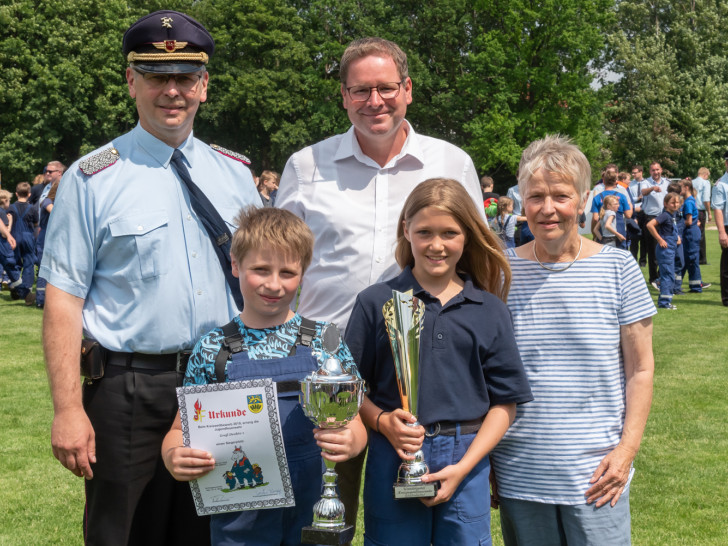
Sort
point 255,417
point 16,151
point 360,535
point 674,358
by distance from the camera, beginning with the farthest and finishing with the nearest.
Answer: point 16,151, point 674,358, point 360,535, point 255,417

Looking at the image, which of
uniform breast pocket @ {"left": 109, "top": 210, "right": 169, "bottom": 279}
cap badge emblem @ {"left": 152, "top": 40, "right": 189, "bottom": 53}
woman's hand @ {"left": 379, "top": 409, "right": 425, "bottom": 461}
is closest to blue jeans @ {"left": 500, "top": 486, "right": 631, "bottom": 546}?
woman's hand @ {"left": 379, "top": 409, "right": 425, "bottom": 461}

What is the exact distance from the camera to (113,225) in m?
2.90

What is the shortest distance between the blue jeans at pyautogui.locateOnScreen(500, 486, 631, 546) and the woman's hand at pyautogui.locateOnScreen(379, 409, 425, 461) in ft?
1.79

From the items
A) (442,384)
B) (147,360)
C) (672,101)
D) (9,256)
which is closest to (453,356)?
(442,384)

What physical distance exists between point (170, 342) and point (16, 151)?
124ft

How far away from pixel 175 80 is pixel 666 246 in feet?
37.6

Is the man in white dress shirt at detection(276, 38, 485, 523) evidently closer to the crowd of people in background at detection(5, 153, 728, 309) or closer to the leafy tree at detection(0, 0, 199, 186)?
the crowd of people in background at detection(5, 153, 728, 309)

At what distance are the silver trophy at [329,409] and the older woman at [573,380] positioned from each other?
666 mm

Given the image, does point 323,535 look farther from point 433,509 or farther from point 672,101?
point 672,101

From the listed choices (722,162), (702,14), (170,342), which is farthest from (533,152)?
(702,14)

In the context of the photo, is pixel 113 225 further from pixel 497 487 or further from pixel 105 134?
pixel 105 134

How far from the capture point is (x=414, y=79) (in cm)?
4084

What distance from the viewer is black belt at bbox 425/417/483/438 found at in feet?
8.92

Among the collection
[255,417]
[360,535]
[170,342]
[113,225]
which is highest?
[113,225]
